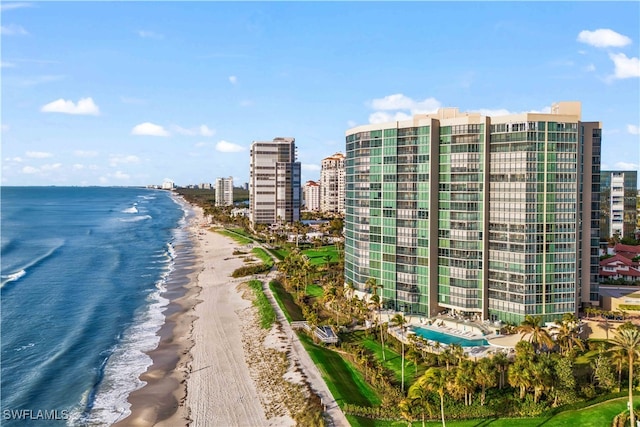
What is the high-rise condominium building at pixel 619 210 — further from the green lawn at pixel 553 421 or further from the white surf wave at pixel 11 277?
the white surf wave at pixel 11 277

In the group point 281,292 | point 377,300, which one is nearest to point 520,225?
point 377,300

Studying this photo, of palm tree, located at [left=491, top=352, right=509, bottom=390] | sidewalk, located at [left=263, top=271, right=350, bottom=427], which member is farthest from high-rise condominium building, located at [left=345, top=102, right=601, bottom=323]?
palm tree, located at [left=491, top=352, right=509, bottom=390]

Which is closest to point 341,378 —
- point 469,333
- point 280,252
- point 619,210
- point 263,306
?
point 469,333

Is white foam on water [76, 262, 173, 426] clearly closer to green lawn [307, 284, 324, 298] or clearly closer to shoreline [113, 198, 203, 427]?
shoreline [113, 198, 203, 427]

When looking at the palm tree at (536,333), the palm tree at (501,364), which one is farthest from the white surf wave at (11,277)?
the palm tree at (536,333)

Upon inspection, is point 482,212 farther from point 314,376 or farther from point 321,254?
point 321,254

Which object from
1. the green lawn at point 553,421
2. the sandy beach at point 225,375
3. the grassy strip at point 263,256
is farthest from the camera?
the grassy strip at point 263,256
